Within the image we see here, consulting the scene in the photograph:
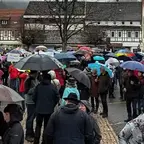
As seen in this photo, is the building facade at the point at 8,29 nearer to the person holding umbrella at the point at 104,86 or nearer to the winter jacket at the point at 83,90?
the person holding umbrella at the point at 104,86

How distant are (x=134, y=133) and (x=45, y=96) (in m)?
4.39

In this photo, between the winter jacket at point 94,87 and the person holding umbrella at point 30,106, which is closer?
the person holding umbrella at point 30,106

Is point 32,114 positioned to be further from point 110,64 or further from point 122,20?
point 122,20

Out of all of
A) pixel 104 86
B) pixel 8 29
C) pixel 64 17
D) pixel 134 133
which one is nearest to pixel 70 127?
pixel 134 133

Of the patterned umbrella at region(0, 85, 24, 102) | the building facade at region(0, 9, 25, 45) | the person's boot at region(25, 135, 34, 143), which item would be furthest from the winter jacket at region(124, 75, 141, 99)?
the building facade at region(0, 9, 25, 45)

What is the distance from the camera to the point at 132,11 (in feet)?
320

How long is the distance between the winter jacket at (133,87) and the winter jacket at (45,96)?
12.1 ft

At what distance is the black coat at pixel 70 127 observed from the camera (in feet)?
18.8

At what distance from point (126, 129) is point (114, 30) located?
9140cm

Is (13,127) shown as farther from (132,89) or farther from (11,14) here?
(11,14)

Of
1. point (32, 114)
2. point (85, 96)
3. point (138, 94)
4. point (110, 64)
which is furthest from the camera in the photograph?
point (110, 64)

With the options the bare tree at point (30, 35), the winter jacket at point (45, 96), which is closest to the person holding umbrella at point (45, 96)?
the winter jacket at point (45, 96)

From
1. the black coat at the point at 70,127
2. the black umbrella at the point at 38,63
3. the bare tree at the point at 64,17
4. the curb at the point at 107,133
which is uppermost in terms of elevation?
the bare tree at the point at 64,17

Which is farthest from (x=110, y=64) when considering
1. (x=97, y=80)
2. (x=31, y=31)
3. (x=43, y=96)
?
(x=31, y=31)
